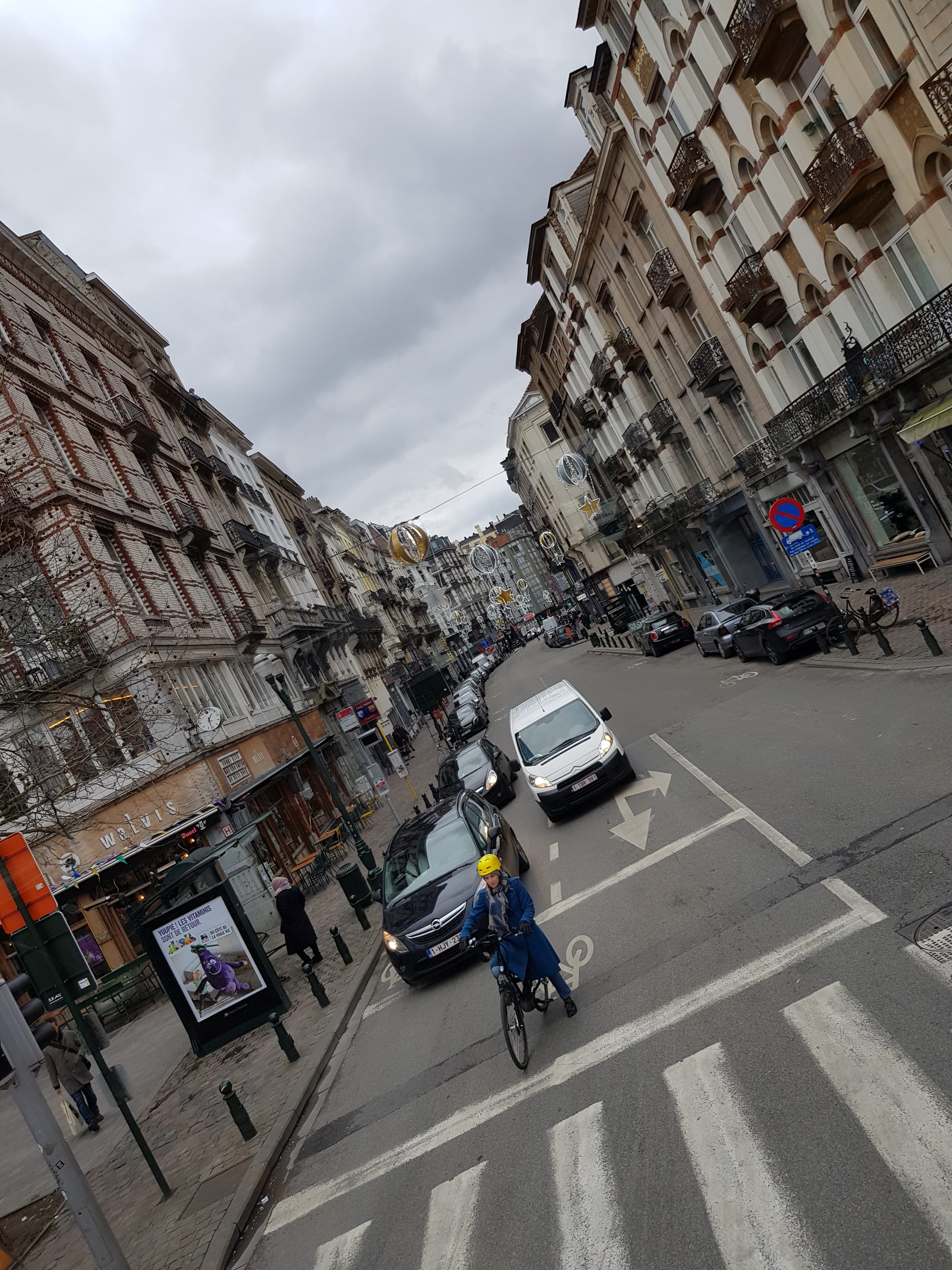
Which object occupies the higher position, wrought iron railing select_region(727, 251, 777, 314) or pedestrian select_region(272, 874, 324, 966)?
wrought iron railing select_region(727, 251, 777, 314)

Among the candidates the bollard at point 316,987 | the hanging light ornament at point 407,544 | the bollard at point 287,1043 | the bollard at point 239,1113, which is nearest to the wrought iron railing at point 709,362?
the hanging light ornament at point 407,544

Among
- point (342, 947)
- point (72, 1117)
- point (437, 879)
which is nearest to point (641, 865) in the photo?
point (437, 879)

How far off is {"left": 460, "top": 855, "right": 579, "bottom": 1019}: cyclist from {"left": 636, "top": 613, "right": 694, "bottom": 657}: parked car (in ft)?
83.6

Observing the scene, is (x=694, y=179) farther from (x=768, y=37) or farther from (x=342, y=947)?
(x=342, y=947)

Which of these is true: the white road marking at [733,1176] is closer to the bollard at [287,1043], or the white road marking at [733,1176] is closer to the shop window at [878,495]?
the bollard at [287,1043]

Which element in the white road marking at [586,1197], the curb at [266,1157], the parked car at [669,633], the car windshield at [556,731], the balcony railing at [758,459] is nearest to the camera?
the white road marking at [586,1197]

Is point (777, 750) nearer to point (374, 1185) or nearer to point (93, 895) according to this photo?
point (374, 1185)

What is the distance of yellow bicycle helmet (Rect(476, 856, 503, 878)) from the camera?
762 cm

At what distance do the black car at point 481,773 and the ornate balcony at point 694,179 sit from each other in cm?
1764

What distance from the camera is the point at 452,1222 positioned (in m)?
5.64

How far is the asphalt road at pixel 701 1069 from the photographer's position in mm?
4418

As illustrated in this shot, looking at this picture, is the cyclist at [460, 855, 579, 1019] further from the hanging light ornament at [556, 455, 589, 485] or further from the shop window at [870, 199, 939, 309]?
the hanging light ornament at [556, 455, 589, 485]

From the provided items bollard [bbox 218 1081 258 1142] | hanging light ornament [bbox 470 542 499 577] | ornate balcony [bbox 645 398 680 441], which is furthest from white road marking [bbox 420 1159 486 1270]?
hanging light ornament [bbox 470 542 499 577]

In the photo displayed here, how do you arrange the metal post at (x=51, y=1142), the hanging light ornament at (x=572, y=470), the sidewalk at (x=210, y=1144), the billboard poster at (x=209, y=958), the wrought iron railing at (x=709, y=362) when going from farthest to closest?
the hanging light ornament at (x=572, y=470), the wrought iron railing at (x=709, y=362), the billboard poster at (x=209, y=958), the sidewalk at (x=210, y=1144), the metal post at (x=51, y=1142)
